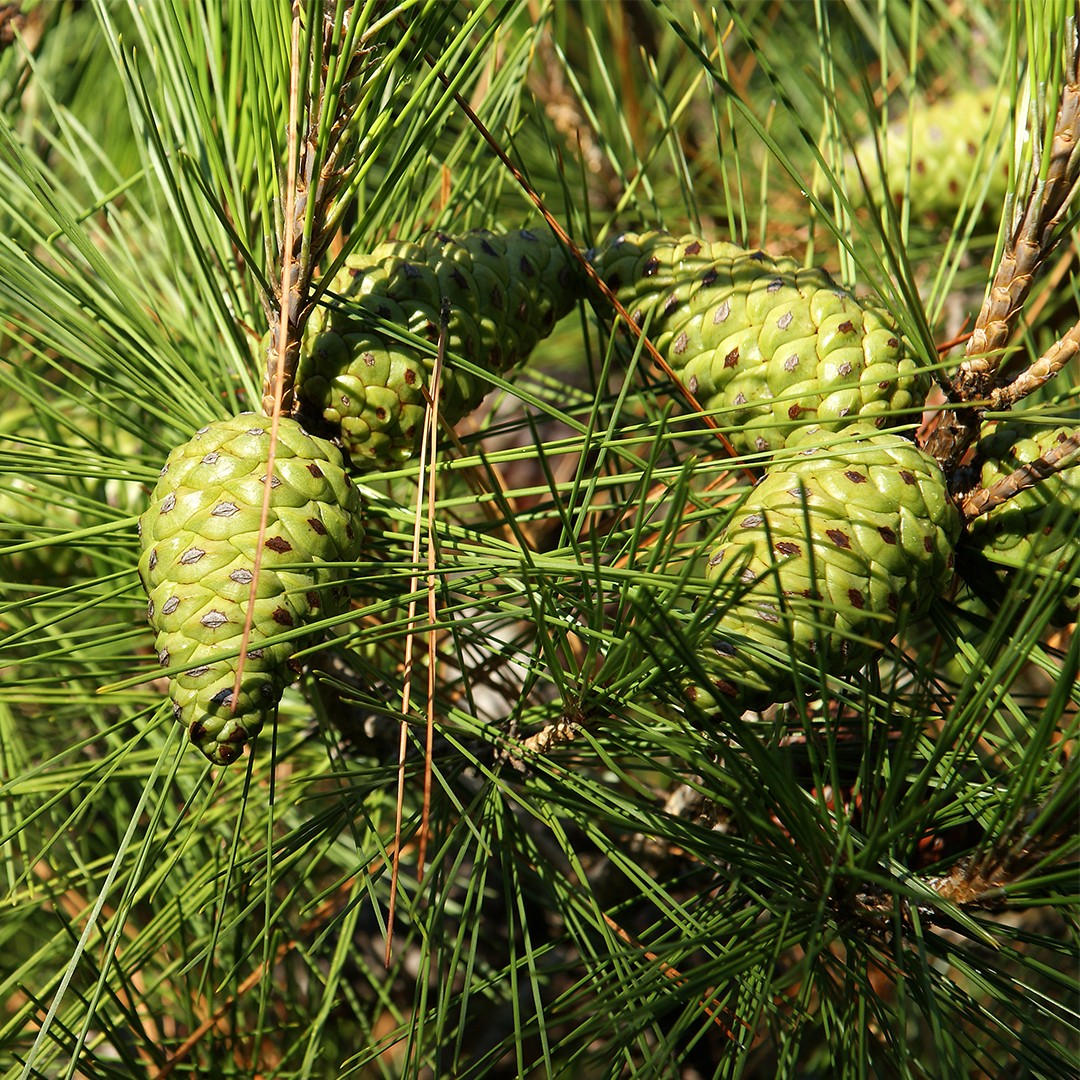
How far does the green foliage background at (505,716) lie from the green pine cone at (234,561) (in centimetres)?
3

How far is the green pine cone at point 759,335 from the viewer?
524mm

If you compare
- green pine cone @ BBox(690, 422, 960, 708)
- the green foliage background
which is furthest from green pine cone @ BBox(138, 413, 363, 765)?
green pine cone @ BBox(690, 422, 960, 708)

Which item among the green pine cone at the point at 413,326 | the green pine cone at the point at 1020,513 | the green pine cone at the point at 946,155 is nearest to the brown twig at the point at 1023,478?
the green pine cone at the point at 1020,513

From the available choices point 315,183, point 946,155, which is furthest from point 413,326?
point 946,155

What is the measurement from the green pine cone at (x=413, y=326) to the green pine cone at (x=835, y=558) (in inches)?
7.1

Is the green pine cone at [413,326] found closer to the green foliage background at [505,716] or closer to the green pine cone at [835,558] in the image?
the green foliage background at [505,716]

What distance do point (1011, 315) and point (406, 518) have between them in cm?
33

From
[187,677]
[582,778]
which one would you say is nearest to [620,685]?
[582,778]

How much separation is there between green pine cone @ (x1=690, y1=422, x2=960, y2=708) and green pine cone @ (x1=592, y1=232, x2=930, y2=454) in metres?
0.04

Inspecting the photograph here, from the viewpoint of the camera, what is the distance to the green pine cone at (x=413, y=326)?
1.72 ft

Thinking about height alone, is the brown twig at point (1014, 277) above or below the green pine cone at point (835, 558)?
above

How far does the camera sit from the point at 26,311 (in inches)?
24.2

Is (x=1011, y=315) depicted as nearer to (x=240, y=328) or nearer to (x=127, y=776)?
(x=240, y=328)

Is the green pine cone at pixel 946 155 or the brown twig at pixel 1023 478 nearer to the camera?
the brown twig at pixel 1023 478
